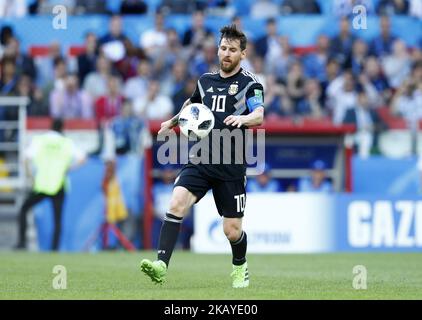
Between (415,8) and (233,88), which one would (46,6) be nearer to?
(415,8)

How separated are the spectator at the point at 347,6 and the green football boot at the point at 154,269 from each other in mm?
14179

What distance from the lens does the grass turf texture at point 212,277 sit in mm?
9383

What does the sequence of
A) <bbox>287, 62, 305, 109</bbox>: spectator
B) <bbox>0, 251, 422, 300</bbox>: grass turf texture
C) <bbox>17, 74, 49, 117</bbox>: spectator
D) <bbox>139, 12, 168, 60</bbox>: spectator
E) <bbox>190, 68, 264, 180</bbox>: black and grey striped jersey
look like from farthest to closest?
<bbox>139, 12, 168, 60</bbox>: spectator, <bbox>287, 62, 305, 109</bbox>: spectator, <bbox>17, 74, 49, 117</bbox>: spectator, <bbox>190, 68, 264, 180</bbox>: black and grey striped jersey, <bbox>0, 251, 422, 300</bbox>: grass turf texture

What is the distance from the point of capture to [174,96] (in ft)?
69.5

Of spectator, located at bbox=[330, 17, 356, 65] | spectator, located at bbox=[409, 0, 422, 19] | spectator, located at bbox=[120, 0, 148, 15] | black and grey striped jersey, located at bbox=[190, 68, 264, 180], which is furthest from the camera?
spectator, located at bbox=[409, 0, 422, 19]

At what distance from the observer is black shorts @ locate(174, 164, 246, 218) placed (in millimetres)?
10164

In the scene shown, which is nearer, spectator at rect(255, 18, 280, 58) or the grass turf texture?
the grass turf texture

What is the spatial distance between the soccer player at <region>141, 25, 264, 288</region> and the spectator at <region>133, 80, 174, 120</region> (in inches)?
426

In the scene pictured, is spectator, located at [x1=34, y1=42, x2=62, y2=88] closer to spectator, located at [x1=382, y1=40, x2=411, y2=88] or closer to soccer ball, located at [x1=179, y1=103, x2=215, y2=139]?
spectator, located at [x1=382, y1=40, x2=411, y2=88]

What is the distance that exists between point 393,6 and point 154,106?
6680 mm

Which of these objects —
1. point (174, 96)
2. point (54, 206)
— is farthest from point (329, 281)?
point (174, 96)

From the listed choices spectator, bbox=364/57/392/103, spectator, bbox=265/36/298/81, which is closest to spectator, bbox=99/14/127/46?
spectator, bbox=265/36/298/81
